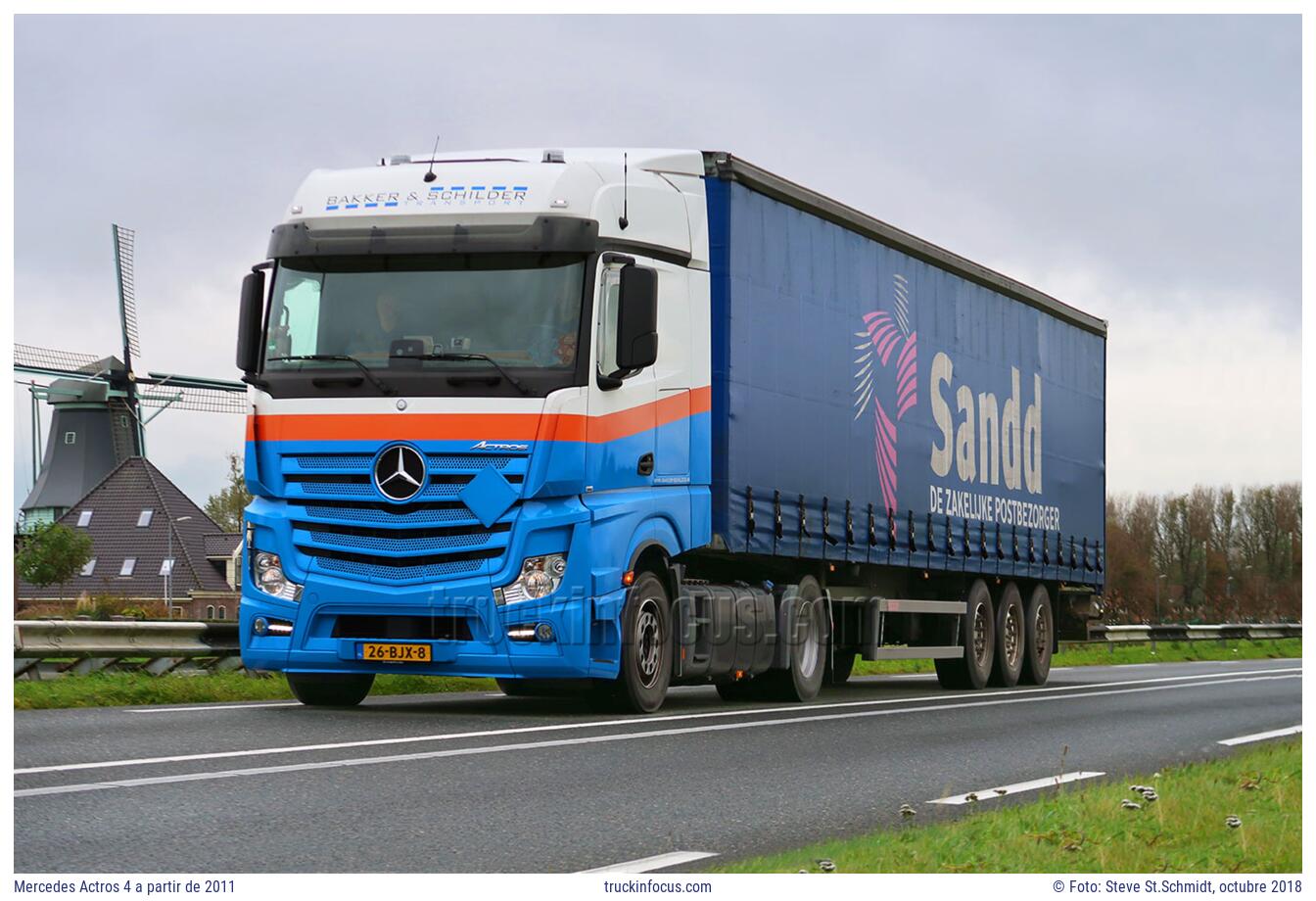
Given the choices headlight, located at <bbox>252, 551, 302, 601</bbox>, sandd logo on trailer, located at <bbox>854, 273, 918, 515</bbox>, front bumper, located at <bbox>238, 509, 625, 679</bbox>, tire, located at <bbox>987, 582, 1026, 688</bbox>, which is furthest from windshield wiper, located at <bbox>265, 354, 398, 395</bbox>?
tire, located at <bbox>987, 582, 1026, 688</bbox>

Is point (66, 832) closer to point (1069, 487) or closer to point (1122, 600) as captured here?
point (1069, 487)

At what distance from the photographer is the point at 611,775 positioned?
32.2 feet

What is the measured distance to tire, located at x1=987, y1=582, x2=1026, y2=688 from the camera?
71.9 ft

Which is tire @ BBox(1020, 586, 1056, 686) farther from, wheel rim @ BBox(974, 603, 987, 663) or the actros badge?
the actros badge

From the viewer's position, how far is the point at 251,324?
1380cm

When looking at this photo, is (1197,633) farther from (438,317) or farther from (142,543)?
→ (142,543)

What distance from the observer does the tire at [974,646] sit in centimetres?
2098

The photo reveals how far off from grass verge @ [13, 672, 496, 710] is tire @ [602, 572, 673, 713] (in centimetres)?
324

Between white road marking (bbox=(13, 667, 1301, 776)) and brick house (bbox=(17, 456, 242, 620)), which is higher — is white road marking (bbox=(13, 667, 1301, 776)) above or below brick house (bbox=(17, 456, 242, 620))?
below

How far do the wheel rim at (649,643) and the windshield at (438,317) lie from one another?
206cm

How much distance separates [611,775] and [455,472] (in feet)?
12.4

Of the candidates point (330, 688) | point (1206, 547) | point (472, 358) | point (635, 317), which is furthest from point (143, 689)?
point (1206, 547)
